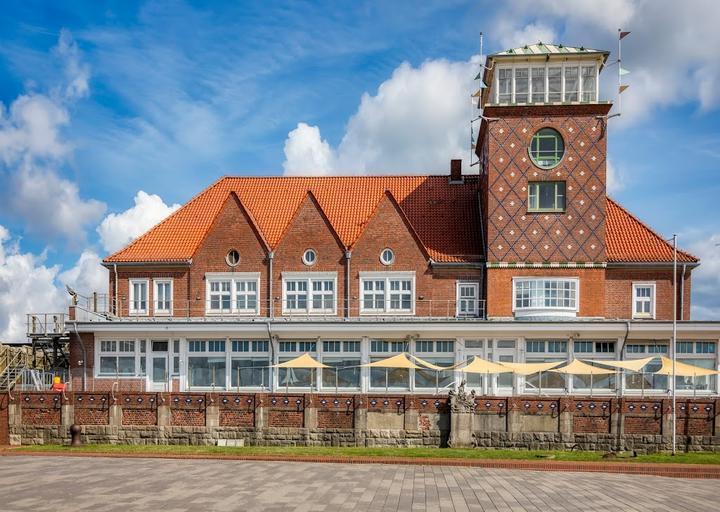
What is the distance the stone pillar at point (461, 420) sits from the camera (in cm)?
2984

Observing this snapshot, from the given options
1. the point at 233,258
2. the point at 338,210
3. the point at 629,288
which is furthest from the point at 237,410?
the point at 629,288

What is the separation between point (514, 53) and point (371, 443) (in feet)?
69.8

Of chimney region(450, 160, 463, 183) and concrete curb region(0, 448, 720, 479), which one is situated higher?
chimney region(450, 160, 463, 183)

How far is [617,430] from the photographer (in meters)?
29.8

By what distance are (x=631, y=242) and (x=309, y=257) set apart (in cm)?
1684

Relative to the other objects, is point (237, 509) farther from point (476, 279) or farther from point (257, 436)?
point (476, 279)

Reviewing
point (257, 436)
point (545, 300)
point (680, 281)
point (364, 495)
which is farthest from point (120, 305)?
point (680, 281)

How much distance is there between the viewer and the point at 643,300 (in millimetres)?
39281

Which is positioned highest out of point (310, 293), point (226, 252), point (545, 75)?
point (545, 75)

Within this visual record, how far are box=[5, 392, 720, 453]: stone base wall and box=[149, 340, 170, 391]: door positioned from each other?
5938 millimetres

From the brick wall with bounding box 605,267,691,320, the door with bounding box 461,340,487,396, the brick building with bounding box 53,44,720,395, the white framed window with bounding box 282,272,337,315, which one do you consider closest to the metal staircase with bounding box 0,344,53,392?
the brick building with bounding box 53,44,720,395

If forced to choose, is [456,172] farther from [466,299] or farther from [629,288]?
[629,288]

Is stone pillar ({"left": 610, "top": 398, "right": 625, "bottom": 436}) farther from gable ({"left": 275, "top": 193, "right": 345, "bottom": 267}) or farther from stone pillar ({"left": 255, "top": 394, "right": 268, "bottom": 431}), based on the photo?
gable ({"left": 275, "top": 193, "right": 345, "bottom": 267})

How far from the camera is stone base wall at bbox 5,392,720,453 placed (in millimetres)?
29766
